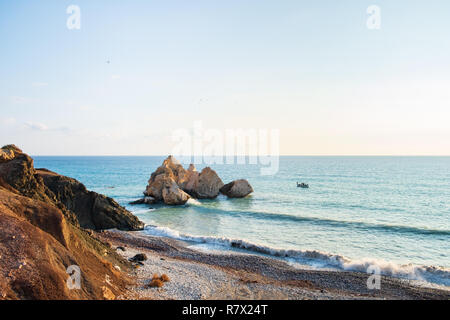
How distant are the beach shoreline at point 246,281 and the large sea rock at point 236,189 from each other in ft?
85.8

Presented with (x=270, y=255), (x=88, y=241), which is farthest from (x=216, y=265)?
(x=88, y=241)

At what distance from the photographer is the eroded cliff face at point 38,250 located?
8.67 meters

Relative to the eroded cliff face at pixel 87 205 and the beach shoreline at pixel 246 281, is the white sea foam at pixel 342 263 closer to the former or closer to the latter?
the beach shoreline at pixel 246 281

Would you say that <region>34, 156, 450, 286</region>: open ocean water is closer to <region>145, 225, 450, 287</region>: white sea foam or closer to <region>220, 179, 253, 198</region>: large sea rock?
<region>145, 225, 450, 287</region>: white sea foam

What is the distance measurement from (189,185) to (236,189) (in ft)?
23.9

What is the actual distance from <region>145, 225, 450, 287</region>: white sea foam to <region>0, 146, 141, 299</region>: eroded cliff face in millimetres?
9656

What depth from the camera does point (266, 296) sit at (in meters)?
12.5

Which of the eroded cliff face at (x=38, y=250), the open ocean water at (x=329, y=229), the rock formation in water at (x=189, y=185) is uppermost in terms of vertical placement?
the eroded cliff face at (x=38, y=250)

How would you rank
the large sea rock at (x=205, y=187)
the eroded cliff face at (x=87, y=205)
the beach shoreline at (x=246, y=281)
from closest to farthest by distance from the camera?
the beach shoreline at (x=246, y=281) < the eroded cliff face at (x=87, y=205) < the large sea rock at (x=205, y=187)

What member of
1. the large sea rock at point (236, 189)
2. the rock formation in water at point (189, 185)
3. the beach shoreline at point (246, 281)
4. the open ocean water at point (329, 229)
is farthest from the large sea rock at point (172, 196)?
the beach shoreline at point (246, 281)

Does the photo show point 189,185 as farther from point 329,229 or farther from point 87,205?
point 329,229

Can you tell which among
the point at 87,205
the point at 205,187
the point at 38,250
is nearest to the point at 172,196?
the point at 205,187
